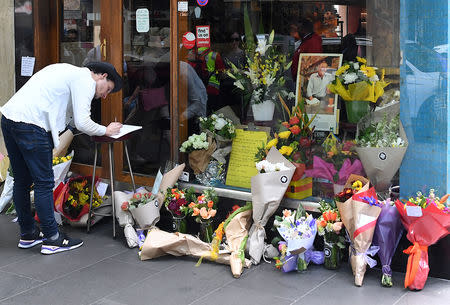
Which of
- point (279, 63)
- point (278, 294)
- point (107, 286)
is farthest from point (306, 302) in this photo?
point (279, 63)

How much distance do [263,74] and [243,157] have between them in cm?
77

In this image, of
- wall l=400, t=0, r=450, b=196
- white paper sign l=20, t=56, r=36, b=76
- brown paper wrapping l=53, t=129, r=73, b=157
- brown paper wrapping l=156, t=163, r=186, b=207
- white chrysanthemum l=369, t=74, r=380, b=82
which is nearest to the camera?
wall l=400, t=0, r=450, b=196

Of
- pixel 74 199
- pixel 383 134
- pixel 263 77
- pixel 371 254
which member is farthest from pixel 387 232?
pixel 74 199

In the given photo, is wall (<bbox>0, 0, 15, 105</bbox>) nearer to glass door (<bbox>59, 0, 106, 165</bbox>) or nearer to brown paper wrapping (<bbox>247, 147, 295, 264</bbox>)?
glass door (<bbox>59, 0, 106, 165</bbox>)

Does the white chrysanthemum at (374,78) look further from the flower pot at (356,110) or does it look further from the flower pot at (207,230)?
the flower pot at (207,230)

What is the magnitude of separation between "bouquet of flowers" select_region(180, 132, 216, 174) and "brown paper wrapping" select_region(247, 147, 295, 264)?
1.08 m

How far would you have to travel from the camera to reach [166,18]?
636cm

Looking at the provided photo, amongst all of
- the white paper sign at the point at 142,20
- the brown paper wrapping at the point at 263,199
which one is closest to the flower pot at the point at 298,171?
the brown paper wrapping at the point at 263,199

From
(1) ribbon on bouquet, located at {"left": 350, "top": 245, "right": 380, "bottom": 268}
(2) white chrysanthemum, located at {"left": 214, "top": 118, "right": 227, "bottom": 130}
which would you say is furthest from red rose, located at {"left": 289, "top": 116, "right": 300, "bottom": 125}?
(1) ribbon on bouquet, located at {"left": 350, "top": 245, "right": 380, "bottom": 268}

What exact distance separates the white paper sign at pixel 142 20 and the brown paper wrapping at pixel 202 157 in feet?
4.35

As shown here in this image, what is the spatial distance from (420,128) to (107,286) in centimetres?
259

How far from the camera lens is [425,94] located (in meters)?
4.91

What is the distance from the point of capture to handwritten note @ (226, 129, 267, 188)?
19.6ft

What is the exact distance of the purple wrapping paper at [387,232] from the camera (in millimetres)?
4656
